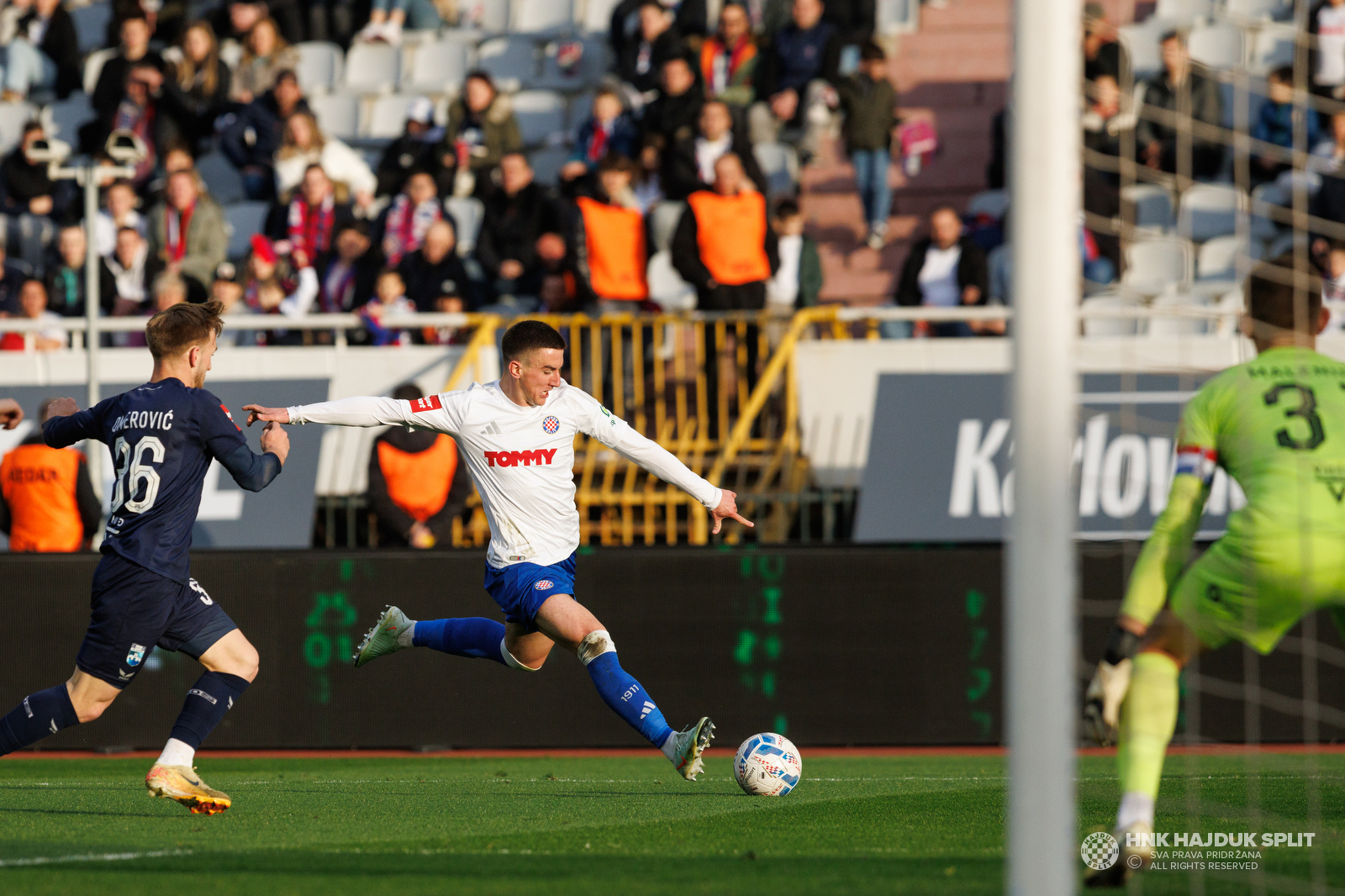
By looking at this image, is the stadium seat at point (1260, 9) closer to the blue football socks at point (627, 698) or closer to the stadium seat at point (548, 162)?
the stadium seat at point (548, 162)

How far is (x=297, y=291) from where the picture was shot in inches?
604

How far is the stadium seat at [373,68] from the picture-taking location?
64.5 feet

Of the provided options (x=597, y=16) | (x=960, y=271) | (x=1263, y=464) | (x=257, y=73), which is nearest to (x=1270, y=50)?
(x=960, y=271)

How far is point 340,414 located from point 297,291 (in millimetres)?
7783

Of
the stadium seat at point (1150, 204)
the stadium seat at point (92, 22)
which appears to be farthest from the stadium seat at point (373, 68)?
the stadium seat at point (1150, 204)

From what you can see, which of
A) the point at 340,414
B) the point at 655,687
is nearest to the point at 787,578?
the point at 655,687

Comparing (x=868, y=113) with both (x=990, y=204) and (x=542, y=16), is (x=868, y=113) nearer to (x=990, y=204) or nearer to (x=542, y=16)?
(x=990, y=204)

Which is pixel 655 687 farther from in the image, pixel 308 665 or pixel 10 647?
pixel 10 647

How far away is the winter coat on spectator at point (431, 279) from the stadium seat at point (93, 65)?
7.01m

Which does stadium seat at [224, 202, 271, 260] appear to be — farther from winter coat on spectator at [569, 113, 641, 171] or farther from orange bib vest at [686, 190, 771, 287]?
orange bib vest at [686, 190, 771, 287]

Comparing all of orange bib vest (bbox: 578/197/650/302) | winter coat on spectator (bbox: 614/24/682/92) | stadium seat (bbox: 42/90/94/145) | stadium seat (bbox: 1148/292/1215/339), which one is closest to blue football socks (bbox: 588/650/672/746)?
stadium seat (bbox: 1148/292/1215/339)

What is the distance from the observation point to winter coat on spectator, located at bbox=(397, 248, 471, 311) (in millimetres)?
14539

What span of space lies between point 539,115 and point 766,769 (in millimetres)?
11990

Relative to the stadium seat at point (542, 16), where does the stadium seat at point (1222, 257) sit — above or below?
below
